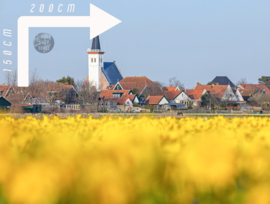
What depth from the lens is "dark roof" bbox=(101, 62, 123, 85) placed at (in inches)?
4232

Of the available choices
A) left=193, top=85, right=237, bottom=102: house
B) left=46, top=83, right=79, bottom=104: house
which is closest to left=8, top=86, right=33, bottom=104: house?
left=46, top=83, right=79, bottom=104: house

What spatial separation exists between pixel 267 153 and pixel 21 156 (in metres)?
3.01

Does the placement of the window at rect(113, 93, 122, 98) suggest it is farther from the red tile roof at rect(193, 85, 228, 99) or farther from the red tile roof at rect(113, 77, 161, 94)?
the red tile roof at rect(193, 85, 228, 99)

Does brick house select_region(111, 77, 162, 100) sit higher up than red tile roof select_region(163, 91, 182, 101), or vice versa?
brick house select_region(111, 77, 162, 100)

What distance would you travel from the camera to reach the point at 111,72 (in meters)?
111

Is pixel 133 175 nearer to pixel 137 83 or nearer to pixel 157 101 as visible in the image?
pixel 157 101

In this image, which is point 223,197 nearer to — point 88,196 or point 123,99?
point 88,196

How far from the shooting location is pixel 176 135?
269 inches

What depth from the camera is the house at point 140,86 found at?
80000 mm

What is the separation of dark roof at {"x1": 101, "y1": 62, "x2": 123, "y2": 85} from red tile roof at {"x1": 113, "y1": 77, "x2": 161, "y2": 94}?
19378 mm

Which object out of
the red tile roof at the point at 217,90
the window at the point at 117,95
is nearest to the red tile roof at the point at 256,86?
the red tile roof at the point at 217,90

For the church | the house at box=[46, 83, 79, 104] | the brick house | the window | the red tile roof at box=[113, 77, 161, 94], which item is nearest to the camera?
the house at box=[46, 83, 79, 104]

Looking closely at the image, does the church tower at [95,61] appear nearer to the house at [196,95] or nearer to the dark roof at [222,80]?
the house at [196,95]

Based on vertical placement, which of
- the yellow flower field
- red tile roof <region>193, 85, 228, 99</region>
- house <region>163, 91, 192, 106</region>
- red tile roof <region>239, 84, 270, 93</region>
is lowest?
the yellow flower field
